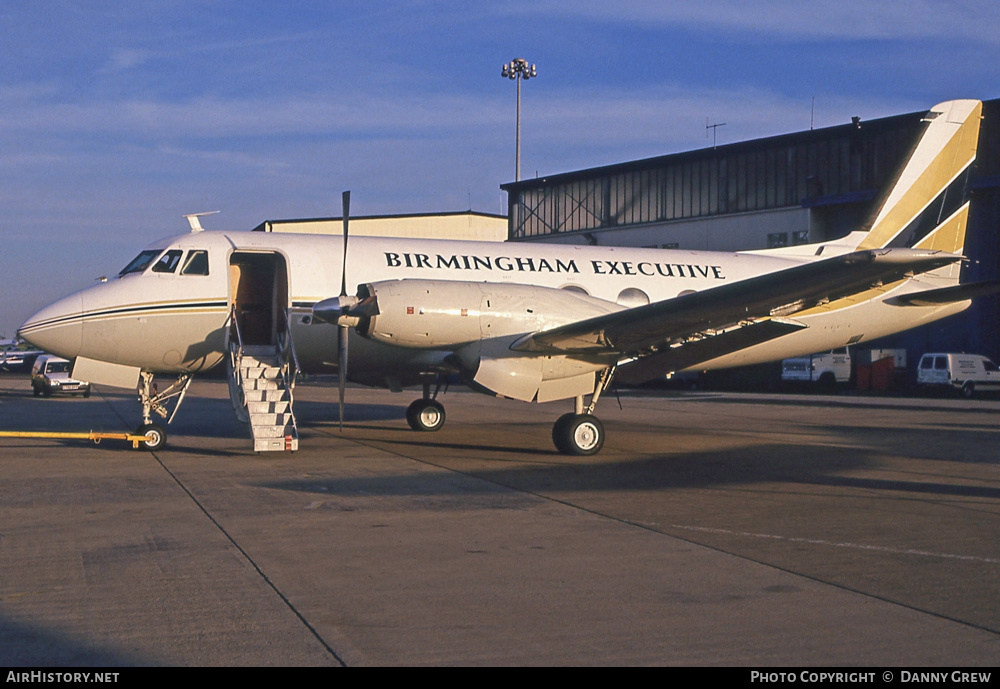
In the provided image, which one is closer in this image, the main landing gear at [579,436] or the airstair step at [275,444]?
the airstair step at [275,444]

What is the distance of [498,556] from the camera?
7.66 metres

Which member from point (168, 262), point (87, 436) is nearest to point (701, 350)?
point (168, 262)

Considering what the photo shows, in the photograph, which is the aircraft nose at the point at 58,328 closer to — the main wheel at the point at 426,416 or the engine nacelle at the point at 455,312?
the engine nacelle at the point at 455,312

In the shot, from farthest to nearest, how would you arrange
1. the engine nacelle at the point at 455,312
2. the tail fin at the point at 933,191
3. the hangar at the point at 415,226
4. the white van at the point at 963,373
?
the hangar at the point at 415,226, the white van at the point at 963,373, the tail fin at the point at 933,191, the engine nacelle at the point at 455,312

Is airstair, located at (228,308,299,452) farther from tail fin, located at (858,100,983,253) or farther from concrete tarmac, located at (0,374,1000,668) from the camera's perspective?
tail fin, located at (858,100,983,253)

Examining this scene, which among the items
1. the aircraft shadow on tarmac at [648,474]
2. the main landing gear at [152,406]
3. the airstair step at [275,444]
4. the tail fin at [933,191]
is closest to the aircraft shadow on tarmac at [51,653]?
the aircraft shadow on tarmac at [648,474]

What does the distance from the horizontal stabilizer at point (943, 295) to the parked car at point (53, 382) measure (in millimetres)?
28665

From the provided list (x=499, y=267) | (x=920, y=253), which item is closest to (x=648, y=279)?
(x=499, y=267)

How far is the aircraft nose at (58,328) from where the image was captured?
1519cm

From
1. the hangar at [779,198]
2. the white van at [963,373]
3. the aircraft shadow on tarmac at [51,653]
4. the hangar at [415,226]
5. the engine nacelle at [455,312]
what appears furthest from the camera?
the hangar at [415,226]

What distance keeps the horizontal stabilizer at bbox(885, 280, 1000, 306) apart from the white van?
68.2ft

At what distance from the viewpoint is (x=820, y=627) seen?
→ 18.5ft

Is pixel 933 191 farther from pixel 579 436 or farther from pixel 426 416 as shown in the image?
pixel 426 416
